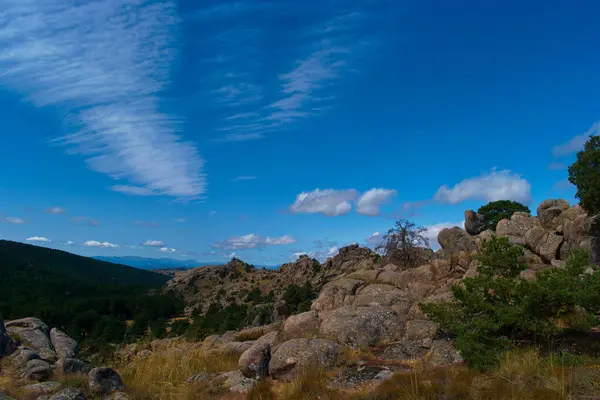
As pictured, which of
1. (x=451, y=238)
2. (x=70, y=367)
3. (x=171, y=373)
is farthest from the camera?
(x=451, y=238)

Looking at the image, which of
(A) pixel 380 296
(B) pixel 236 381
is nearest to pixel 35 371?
(B) pixel 236 381

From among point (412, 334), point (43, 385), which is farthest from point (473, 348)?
point (43, 385)

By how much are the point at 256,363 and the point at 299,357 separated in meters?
1.12

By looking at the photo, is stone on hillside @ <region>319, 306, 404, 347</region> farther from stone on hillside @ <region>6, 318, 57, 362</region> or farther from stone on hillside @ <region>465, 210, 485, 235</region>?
stone on hillside @ <region>465, 210, 485, 235</region>

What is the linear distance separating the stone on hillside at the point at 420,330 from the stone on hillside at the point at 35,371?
991cm

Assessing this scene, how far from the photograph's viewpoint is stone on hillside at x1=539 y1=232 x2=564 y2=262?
23453 millimetres

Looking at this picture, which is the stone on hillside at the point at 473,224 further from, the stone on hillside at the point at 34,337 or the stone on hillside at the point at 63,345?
the stone on hillside at the point at 34,337

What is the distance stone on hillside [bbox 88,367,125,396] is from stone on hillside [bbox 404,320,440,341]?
333 inches

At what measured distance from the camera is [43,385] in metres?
8.09

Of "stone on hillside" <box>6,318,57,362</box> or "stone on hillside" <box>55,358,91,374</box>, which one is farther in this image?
"stone on hillside" <box>6,318,57,362</box>

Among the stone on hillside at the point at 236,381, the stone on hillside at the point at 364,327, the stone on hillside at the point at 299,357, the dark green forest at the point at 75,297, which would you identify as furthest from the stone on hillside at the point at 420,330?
the dark green forest at the point at 75,297

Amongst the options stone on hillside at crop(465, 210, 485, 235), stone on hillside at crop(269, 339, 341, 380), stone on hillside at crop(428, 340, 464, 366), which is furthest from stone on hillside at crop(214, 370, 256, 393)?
stone on hillside at crop(465, 210, 485, 235)

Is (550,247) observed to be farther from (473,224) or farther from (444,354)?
(444,354)

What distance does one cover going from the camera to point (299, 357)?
1023 centimetres
